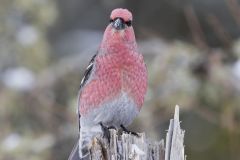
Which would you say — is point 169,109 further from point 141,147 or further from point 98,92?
point 141,147

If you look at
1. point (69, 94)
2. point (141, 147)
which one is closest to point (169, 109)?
point (69, 94)

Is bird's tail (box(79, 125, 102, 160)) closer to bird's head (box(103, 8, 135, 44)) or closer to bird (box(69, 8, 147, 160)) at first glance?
bird (box(69, 8, 147, 160))

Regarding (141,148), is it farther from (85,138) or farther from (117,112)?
(85,138)

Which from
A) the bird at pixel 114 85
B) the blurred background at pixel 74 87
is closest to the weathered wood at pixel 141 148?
the bird at pixel 114 85

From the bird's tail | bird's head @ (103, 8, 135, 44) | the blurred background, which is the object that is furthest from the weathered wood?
the blurred background

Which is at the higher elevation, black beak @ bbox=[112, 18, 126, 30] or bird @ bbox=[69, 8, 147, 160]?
black beak @ bbox=[112, 18, 126, 30]

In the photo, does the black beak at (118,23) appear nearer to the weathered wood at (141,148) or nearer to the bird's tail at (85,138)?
the bird's tail at (85,138)
